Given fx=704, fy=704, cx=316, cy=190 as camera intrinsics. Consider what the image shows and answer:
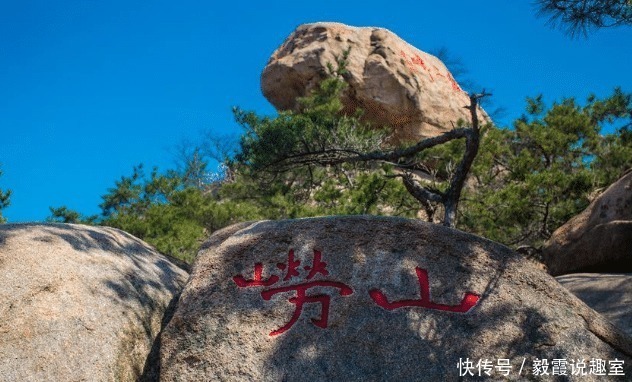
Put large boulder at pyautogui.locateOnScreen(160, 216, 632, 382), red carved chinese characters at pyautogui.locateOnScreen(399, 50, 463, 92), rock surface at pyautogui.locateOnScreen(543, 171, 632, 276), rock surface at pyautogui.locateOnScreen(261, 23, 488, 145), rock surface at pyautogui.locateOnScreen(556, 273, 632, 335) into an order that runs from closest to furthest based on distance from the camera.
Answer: large boulder at pyautogui.locateOnScreen(160, 216, 632, 382), rock surface at pyautogui.locateOnScreen(556, 273, 632, 335), rock surface at pyautogui.locateOnScreen(543, 171, 632, 276), rock surface at pyautogui.locateOnScreen(261, 23, 488, 145), red carved chinese characters at pyautogui.locateOnScreen(399, 50, 463, 92)

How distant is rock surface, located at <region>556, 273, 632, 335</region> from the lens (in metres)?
4.80

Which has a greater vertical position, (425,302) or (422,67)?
(422,67)

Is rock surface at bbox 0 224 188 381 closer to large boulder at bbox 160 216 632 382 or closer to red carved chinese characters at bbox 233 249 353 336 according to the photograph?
large boulder at bbox 160 216 632 382

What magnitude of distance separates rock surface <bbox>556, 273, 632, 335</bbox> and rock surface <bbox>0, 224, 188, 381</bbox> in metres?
3.00

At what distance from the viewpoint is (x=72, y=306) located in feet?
12.4

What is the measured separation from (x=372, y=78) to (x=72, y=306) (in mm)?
13404

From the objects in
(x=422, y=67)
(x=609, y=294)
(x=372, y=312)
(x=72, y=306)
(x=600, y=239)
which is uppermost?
(x=422, y=67)

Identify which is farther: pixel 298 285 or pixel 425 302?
pixel 298 285

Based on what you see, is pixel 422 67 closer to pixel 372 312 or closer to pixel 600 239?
pixel 600 239

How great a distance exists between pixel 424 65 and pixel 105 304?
15113 millimetres

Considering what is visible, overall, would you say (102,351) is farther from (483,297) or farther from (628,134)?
(628,134)

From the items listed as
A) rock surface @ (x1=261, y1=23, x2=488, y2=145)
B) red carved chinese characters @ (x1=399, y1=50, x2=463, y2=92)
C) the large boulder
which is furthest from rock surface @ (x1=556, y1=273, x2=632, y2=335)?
red carved chinese characters @ (x1=399, y1=50, x2=463, y2=92)

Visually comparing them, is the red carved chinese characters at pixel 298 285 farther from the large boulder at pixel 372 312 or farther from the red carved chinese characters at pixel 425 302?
the red carved chinese characters at pixel 425 302

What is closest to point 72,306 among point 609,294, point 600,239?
point 609,294
